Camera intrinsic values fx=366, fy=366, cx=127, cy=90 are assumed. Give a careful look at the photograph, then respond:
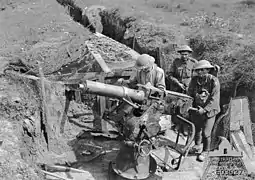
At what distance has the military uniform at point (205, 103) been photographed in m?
7.86

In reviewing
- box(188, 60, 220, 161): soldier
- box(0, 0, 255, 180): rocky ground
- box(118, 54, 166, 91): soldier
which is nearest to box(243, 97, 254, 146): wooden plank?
box(0, 0, 255, 180): rocky ground

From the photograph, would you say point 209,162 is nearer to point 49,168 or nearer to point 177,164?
point 177,164

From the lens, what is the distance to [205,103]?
8.01 metres

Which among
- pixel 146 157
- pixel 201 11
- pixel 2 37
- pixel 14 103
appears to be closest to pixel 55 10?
pixel 2 37

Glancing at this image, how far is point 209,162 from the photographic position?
250 inches

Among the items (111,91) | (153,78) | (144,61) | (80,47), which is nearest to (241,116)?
(153,78)

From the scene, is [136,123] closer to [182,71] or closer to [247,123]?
[182,71]

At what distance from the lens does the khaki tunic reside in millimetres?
7832

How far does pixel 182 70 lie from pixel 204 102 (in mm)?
1194

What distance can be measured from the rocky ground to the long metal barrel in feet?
5.44

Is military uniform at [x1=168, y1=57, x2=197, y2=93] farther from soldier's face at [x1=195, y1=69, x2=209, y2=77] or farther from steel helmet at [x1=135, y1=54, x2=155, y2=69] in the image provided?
steel helmet at [x1=135, y1=54, x2=155, y2=69]

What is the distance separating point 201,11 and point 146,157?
28.8ft

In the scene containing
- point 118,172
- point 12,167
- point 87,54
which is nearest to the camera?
point 12,167

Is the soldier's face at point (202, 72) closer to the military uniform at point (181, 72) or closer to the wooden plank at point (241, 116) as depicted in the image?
the military uniform at point (181, 72)
